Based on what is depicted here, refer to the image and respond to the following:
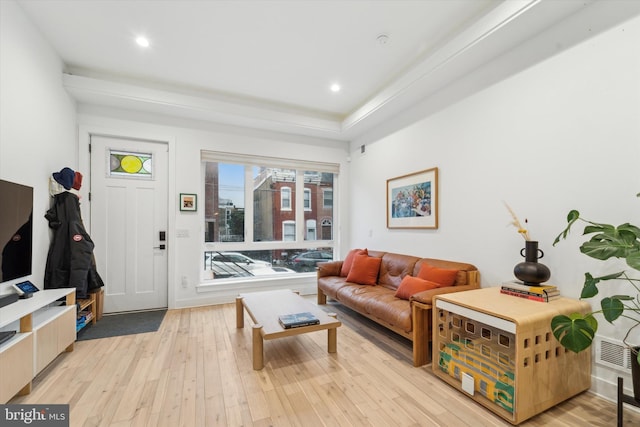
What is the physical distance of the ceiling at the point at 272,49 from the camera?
234 cm

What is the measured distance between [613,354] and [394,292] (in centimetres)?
176

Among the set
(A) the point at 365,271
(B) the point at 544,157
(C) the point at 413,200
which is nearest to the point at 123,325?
(A) the point at 365,271

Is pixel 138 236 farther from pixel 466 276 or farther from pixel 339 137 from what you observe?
pixel 466 276

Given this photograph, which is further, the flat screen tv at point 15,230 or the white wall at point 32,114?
the white wall at point 32,114

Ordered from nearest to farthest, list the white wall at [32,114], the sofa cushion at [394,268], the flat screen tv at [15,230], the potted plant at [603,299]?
the potted plant at [603,299] < the flat screen tv at [15,230] < the white wall at [32,114] < the sofa cushion at [394,268]

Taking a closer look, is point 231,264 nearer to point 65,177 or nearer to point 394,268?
point 65,177

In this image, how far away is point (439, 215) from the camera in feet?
10.7

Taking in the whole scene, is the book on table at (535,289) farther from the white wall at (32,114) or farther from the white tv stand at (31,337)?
the white wall at (32,114)

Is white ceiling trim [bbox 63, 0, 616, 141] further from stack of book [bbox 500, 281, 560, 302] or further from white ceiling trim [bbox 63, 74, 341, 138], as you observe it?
stack of book [bbox 500, 281, 560, 302]

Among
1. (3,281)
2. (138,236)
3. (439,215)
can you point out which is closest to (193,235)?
(138,236)

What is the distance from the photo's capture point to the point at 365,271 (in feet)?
12.2

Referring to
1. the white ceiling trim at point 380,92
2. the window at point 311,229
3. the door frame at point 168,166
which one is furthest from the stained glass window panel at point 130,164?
the window at point 311,229

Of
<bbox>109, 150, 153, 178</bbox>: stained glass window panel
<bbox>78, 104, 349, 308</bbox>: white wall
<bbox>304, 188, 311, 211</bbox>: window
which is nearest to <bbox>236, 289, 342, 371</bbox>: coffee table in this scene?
<bbox>78, 104, 349, 308</bbox>: white wall

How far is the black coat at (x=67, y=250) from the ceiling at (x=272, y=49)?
1.39m
